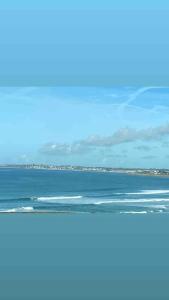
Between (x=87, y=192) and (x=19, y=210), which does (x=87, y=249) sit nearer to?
(x=19, y=210)

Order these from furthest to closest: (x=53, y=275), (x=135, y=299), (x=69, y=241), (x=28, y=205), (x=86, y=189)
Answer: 1. (x=86, y=189)
2. (x=28, y=205)
3. (x=69, y=241)
4. (x=53, y=275)
5. (x=135, y=299)

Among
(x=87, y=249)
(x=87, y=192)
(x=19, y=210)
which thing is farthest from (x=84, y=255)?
(x=87, y=192)

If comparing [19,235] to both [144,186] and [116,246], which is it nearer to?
[116,246]

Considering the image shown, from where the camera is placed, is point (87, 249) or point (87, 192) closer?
point (87, 249)

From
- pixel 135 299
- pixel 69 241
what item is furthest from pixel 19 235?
pixel 135 299

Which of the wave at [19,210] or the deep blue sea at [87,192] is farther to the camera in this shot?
the deep blue sea at [87,192]
